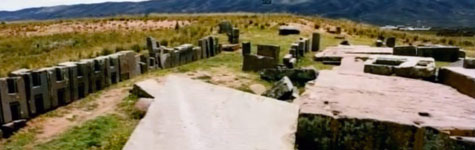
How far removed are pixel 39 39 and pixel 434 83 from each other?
910 inches

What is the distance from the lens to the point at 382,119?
4570mm

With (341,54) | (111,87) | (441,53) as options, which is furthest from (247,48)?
(441,53)

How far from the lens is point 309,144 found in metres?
4.86

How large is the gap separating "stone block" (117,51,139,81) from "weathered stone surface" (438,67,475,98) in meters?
6.78

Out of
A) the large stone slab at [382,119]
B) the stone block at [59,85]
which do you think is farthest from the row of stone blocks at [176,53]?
the large stone slab at [382,119]

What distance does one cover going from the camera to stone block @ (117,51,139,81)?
1059 centimetres

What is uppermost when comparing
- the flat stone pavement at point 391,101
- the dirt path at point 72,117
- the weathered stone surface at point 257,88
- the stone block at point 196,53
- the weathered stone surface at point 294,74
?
the flat stone pavement at point 391,101

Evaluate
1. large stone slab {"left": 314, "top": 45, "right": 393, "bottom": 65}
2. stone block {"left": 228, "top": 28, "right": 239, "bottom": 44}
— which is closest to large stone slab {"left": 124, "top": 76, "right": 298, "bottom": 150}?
large stone slab {"left": 314, "top": 45, "right": 393, "bottom": 65}

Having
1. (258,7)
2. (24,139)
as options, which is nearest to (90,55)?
(24,139)

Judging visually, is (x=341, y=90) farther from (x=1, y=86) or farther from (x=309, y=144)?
(x=1, y=86)

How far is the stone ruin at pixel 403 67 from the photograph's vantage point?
7.30 m

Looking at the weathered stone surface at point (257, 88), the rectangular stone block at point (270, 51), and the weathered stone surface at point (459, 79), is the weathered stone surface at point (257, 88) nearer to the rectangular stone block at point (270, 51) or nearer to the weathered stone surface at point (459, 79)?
the rectangular stone block at point (270, 51)

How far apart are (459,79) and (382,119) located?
8.09ft

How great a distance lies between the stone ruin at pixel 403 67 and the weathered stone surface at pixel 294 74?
169cm
